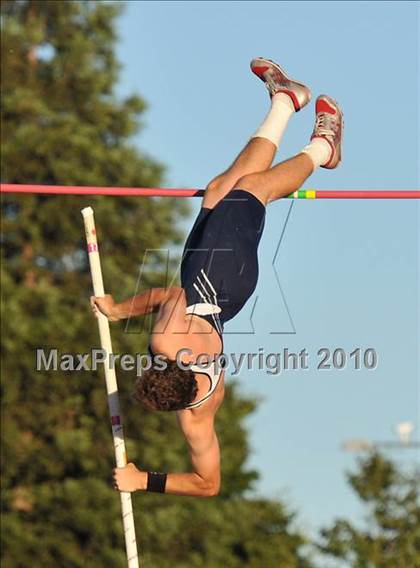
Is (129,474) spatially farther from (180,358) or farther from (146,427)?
(146,427)

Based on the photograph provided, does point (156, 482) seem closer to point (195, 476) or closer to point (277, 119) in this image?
point (195, 476)

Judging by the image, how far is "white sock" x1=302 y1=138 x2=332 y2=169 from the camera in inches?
371

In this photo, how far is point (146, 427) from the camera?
22.3 meters

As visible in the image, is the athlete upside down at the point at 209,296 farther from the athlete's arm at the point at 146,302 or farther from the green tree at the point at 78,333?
the green tree at the point at 78,333

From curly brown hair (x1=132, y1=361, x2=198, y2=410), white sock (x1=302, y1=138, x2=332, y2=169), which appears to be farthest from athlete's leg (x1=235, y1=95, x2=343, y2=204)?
curly brown hair (x1=132, y1=361, x2=198, y2=410)

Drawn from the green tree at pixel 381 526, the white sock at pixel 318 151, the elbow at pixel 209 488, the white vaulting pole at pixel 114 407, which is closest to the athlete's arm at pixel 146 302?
the white vaulting pole at pixel 114 407

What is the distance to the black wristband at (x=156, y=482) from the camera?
902cm

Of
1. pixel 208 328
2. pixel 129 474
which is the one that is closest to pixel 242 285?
pixel 208 328

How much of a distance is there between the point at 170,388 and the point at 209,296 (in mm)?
574

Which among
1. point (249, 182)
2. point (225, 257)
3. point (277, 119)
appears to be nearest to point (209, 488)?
point (225, 257)

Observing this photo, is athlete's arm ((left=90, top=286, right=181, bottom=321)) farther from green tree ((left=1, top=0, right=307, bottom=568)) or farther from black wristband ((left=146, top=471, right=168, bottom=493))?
green tree ((left=1, top=0, right=307, bottom=568))

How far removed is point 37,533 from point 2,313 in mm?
2984

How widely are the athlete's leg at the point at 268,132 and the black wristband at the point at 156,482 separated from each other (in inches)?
61.0

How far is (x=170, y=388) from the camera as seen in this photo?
852 cm
